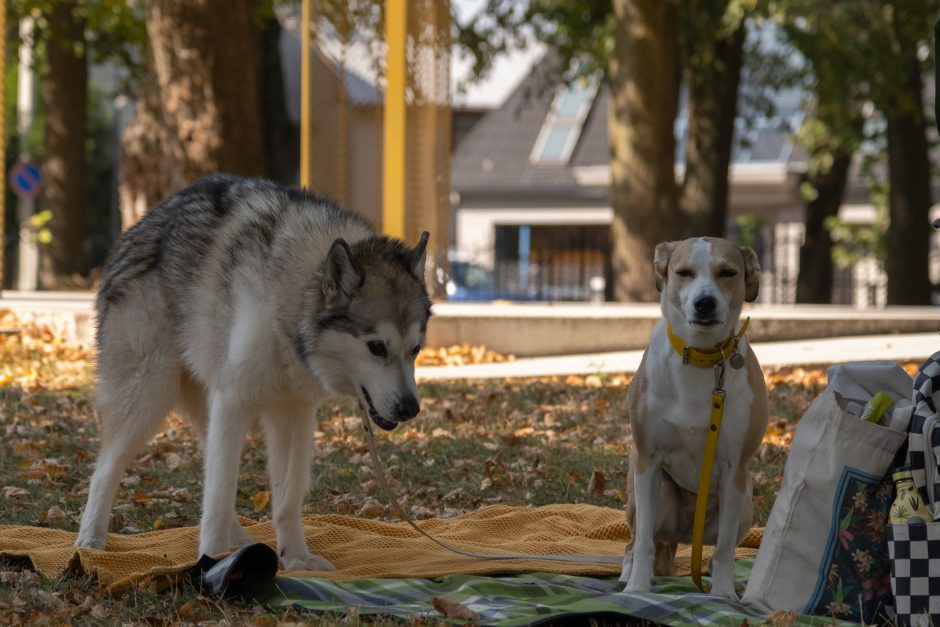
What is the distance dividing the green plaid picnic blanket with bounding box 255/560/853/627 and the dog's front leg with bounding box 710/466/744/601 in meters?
0.16

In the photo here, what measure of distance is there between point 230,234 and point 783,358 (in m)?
7.84

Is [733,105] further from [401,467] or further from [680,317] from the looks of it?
[680,317]

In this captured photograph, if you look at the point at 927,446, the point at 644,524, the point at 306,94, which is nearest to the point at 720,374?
the point at 644,524

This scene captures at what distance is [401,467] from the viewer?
7.95 m

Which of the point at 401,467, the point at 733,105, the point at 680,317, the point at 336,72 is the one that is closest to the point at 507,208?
the point at 733,105

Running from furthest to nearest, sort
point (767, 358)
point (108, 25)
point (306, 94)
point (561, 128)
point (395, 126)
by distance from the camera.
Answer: point (561, 128), point (108, 25), point (306, 94), point (395, 126), point (767, 358)

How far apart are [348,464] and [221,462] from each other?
9.29 feet

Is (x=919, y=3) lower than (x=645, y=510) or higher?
higher

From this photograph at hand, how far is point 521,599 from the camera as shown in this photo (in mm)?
4801

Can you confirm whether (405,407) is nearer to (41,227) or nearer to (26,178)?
(26,178)

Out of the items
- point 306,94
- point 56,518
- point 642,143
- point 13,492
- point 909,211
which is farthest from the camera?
point 909,211

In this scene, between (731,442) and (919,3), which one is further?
(919,3)

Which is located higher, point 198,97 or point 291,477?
point 198,97

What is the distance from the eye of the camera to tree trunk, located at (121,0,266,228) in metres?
15.3
